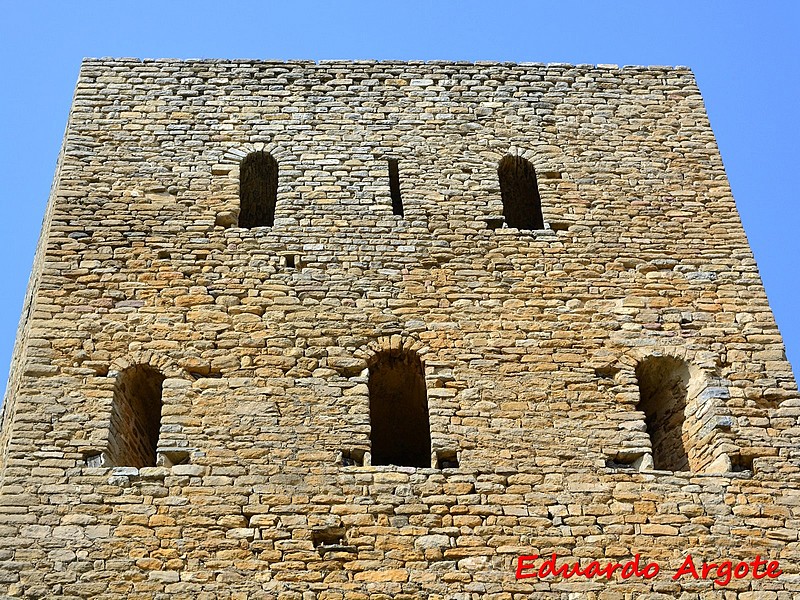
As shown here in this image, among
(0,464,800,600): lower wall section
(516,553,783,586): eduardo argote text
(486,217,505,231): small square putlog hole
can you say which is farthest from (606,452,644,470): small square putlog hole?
(486,217,505,231): small square putlog hole

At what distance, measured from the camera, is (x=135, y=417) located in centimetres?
1120

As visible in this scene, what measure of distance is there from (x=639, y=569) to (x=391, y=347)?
2978 millimetres

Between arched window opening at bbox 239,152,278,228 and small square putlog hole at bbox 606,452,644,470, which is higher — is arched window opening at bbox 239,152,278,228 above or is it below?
above

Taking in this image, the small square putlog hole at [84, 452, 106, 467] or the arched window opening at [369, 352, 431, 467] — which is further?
the arched window opening at [369, 352, 431, 467]

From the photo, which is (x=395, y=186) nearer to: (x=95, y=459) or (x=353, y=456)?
(x=353, y=456)

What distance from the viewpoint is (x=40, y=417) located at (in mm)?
10430

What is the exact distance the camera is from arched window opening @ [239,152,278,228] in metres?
13.1

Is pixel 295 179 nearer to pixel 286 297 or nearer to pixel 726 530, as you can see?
pixel 286 297

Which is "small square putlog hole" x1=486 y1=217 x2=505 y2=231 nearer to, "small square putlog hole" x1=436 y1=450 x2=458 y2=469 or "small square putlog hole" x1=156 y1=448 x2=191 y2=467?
"small square putlog hole" x1=436 y1=450 x2=458 y2=469

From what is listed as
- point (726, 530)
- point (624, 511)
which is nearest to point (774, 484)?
point (726, 530)

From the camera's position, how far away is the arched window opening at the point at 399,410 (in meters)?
11.5

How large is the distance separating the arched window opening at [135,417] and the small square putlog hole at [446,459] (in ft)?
8.72

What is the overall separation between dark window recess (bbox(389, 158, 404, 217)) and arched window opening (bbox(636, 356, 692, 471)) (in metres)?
3.02

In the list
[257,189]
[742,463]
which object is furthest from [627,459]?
[257,189]
